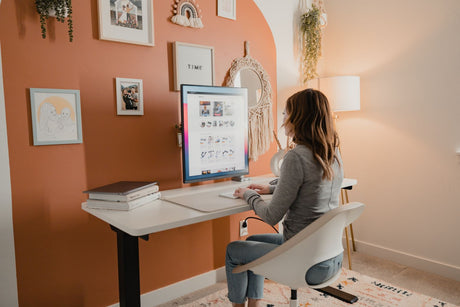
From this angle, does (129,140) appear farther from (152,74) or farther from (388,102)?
(388,102)

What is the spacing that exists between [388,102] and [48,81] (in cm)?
238

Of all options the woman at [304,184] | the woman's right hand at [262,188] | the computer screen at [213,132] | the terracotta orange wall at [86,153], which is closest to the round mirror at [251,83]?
the terracotta orange wall at [86,153]

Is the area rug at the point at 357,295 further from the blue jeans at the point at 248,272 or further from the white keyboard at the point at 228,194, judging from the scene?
the white keyboard at the point at 228,194

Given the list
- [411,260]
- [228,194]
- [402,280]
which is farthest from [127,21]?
[411,260]

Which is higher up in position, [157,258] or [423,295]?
[157,258]

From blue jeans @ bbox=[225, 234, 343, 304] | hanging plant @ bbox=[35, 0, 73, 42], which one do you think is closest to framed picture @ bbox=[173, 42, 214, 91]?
hanging plant @ bbox=[35, 0, 73, 42]

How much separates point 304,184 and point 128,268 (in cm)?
82

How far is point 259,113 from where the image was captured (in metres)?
2.64

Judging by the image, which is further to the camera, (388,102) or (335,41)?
(335,41)

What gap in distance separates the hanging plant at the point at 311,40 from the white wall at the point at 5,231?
7.28 ft

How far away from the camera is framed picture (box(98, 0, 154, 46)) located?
73.2 inches

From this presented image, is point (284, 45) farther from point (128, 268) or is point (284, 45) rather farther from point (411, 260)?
point (128, 268)

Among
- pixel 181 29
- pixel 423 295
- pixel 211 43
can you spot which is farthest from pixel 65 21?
pixel 423 295

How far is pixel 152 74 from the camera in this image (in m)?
2.07
